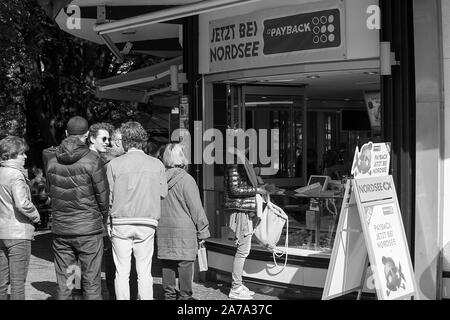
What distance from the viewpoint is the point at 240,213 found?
22.2 feet

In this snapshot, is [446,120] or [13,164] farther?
[446,120]

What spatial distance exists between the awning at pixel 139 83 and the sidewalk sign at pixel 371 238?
3.85m

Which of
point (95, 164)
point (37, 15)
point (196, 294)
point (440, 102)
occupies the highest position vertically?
point (37, 15)

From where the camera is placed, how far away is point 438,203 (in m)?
6.16

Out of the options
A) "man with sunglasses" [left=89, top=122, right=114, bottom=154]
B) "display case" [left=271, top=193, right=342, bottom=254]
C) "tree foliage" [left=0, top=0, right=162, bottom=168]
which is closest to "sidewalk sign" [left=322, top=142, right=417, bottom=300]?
"display case" [left=271, top=193, right=342, bottom=254]

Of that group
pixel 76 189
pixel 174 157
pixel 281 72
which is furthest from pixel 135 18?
pixel 76 189

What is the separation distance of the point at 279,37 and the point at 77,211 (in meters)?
2.98

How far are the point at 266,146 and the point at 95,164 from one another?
5075mm

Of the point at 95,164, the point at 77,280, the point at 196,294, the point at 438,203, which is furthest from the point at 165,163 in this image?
the point at 438,203

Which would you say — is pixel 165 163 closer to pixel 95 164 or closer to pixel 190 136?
pixel 95 164

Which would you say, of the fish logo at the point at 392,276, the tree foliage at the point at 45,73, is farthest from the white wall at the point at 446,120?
the tree foliage at the point at 45,73

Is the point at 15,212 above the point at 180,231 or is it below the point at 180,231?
above

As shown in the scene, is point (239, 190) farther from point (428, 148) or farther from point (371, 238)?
point (428, 148)

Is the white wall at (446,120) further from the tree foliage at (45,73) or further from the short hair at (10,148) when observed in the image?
the tree foliage at (45,73)
